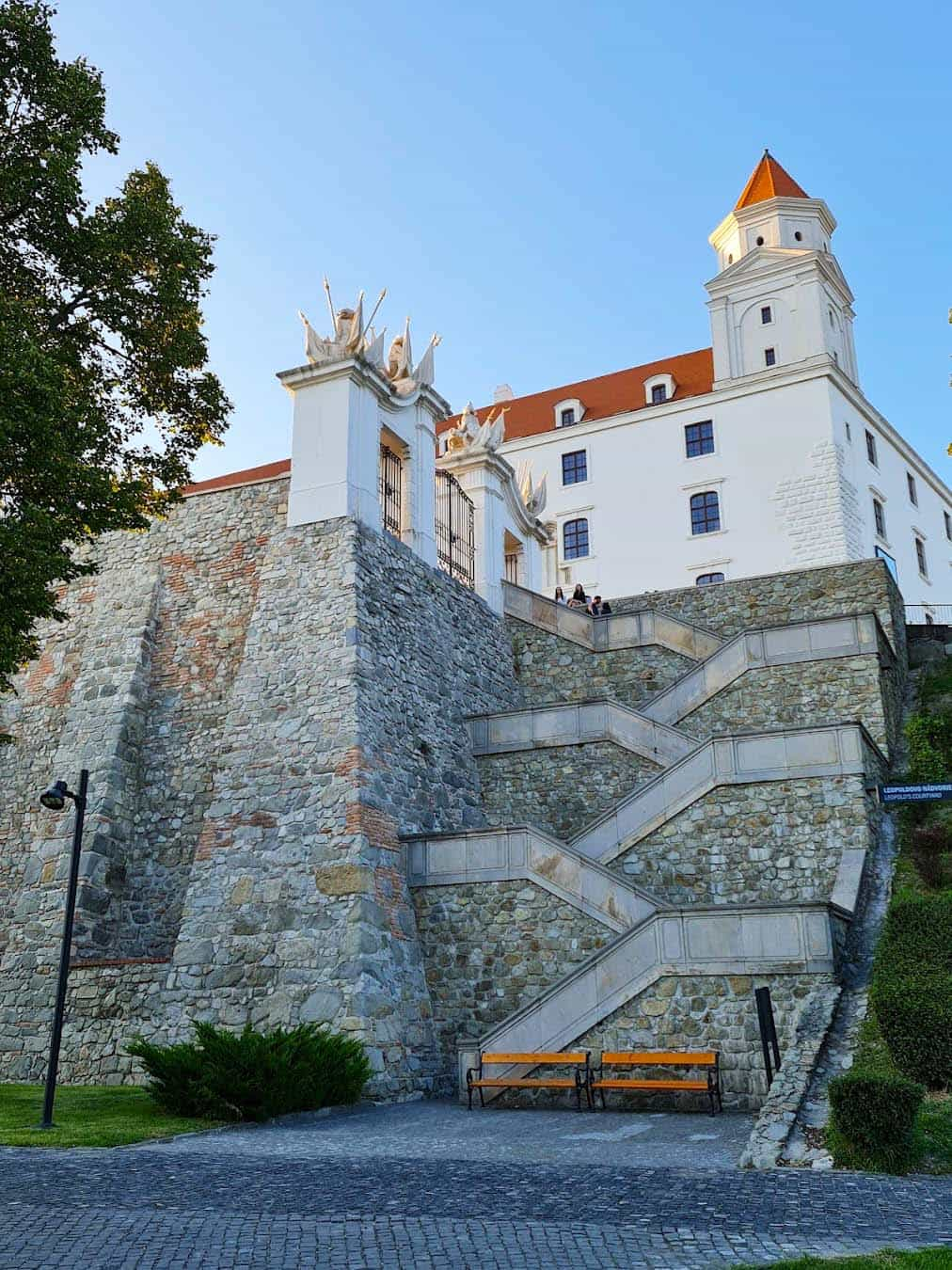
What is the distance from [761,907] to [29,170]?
12897 millimetres

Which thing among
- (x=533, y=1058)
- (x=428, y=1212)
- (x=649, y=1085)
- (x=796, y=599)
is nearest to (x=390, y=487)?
(x=796, y=599)

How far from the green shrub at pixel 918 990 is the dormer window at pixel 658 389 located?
3529 cm

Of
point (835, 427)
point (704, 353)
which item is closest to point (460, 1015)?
point (835, 427)

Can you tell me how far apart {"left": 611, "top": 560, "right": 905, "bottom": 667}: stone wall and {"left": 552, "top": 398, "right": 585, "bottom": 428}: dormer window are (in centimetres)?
2255

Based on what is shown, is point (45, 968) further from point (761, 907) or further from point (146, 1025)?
point (761, 907)

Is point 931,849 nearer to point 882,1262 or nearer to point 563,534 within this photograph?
point 882,1262

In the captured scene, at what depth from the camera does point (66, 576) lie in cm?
1416

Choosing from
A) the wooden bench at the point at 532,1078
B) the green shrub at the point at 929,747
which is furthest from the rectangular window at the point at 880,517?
the wooden bench at the point at 532,1078

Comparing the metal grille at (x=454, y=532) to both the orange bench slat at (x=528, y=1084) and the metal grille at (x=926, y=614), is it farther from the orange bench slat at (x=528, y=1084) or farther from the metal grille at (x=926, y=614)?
the metal grille at (x=926, y=614)

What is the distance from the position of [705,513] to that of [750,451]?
2.74 metres

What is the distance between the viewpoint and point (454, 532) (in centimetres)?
2525

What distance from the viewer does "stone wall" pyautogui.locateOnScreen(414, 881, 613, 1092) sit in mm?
16578

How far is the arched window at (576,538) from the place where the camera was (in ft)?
146

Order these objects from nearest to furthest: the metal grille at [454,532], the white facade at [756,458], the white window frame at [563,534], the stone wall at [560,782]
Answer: the stone wall at [560,782]
the metal grille at [454,532]
the white facade at [756,458]
the white window frame at [563,534]
